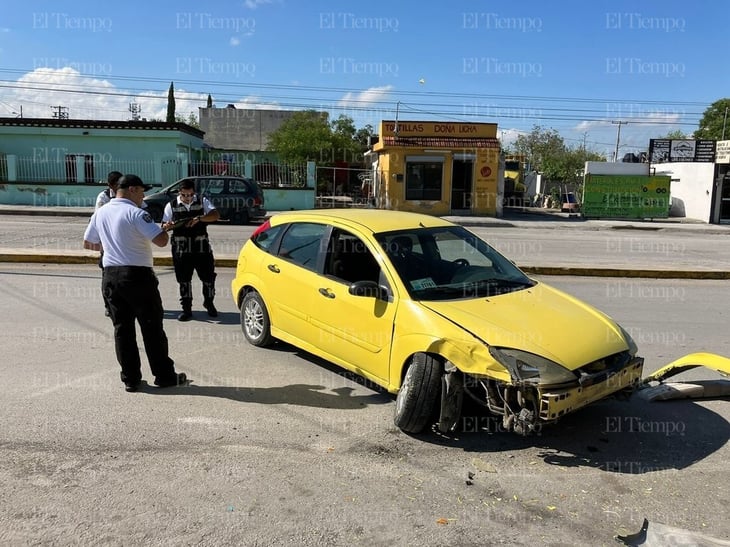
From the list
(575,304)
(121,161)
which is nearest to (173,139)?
(121,161)

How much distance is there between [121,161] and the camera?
2900 cm

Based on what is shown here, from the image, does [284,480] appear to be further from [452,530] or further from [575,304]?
[575,304]

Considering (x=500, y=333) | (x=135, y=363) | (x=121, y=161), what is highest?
(x=121, y=161)

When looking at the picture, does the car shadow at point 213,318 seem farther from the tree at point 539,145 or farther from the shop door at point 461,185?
the tree at point 539,145

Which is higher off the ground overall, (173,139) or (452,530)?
(173,139)

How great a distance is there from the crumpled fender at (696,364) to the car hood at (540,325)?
0.68m

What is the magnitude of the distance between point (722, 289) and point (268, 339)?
8.37 metres

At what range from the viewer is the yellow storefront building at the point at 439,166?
2767 cm

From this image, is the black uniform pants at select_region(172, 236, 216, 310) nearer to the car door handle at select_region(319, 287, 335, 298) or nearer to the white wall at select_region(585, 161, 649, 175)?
the car door handle at select_region(319, 287, 335, 298)

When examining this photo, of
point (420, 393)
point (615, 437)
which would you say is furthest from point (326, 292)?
point (615, 437)

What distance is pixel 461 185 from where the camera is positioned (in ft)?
94.1

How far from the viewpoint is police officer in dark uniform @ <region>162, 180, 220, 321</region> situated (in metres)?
6.71

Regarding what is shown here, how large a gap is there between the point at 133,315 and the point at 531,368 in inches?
125

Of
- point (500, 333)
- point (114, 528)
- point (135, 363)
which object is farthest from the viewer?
point (135, 363)
